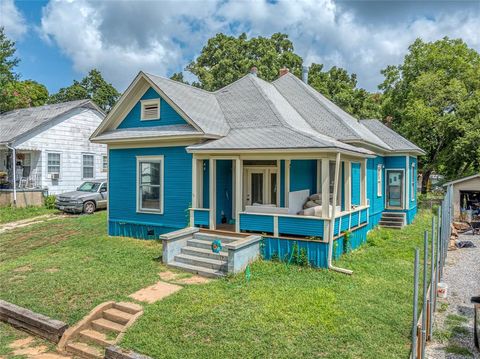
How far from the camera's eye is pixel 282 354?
4.97 meters

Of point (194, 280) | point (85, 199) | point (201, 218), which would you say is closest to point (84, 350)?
point (194, 280)

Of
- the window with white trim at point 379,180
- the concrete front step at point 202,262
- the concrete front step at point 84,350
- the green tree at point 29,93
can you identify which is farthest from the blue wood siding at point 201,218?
the green tree at point 29,93

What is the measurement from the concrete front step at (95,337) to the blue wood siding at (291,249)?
4.65 meters

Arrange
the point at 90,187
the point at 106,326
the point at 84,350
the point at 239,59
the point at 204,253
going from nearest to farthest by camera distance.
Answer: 1. the point at 84,350
2. the point at 106,326
3. the point at 204,253
4. the point at 90,187
5. the point at 239,59

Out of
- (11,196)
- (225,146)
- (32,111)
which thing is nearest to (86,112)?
(32,111)

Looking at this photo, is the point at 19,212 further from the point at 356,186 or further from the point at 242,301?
the point at 356,186

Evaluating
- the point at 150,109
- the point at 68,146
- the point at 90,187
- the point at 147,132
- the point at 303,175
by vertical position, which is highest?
the point at 150,109

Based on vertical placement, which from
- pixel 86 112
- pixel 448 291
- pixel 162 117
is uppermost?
pixel 86 112

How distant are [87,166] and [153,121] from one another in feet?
41.7

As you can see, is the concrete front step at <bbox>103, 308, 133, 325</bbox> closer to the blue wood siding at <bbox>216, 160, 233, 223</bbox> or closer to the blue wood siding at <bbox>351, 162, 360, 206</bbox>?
the blue wood siding at <bbox>216, 160, 233, 223</bbox>

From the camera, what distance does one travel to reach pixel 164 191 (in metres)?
11.8

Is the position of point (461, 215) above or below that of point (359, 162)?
below

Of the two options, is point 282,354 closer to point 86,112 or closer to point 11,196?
point 11,196

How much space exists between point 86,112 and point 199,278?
1886 centimetres
